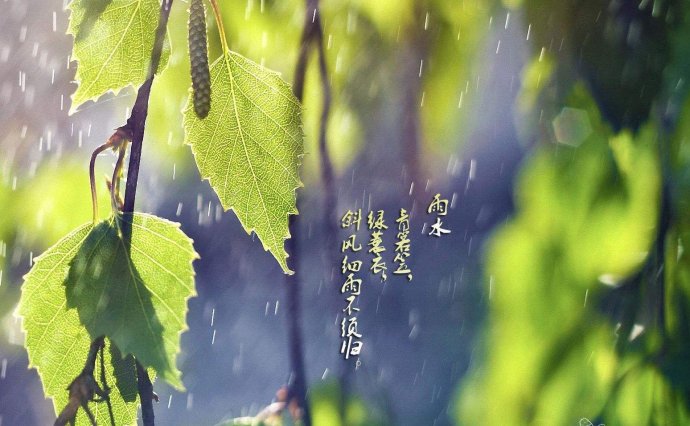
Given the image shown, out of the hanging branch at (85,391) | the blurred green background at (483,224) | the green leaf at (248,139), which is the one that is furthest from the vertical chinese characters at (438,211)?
the hanging branch at (85,391)

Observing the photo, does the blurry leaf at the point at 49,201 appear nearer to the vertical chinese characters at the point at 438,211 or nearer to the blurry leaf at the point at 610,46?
the vertical chinese characters at the point at 438,211

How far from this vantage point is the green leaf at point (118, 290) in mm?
421

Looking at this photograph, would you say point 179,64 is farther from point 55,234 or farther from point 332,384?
point 332,384

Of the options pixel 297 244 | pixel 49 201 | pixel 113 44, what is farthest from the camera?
pixel 297 244

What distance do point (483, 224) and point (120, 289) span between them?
496 millimetres

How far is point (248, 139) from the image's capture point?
0.47 metres

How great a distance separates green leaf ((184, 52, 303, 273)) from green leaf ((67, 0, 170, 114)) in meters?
0.05

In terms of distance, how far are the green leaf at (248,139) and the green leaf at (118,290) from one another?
52mm

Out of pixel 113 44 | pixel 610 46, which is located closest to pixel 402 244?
pixel 610 46

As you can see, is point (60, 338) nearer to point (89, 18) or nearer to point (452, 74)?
point (89, 18)

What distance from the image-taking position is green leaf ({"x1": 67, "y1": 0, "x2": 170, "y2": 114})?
1.34ft

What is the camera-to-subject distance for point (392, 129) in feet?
2.58

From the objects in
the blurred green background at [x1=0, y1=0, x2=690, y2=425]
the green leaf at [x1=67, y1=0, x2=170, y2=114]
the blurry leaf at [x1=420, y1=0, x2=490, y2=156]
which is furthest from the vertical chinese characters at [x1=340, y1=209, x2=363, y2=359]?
the green leaf at [x1=67, y1=0, x2=170, y2=114]

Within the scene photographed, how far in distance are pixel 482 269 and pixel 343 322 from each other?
7.0 inches
